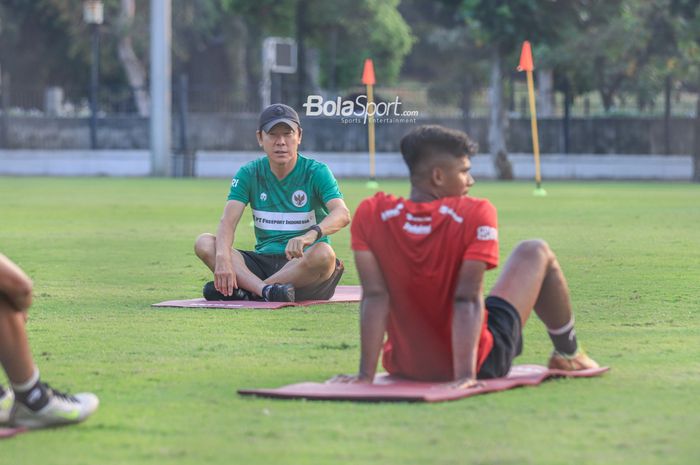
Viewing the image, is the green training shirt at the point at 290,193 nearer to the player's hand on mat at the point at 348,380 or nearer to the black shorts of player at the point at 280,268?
the black shorts of player at the point at 280,268

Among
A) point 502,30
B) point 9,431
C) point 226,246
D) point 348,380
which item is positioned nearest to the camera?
point 9,431

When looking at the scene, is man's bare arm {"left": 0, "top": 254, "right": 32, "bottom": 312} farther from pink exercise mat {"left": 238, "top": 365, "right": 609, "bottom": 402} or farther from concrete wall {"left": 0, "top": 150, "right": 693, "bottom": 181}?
concrete wall {"left": 0, "top": 150, "right": 693, "bottom": 181}

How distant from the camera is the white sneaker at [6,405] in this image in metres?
6.14

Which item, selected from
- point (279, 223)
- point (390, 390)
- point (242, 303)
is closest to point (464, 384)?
point (390, 390)

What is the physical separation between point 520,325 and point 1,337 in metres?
2.36

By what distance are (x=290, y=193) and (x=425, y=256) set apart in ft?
14.0

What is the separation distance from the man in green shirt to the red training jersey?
3646mm

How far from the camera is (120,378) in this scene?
756 centimetres

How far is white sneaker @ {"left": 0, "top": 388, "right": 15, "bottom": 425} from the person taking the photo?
20.2 feet

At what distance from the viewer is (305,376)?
7566 mm

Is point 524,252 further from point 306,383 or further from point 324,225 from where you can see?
point 324,225

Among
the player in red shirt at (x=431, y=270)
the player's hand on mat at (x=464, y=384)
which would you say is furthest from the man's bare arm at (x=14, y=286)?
the player's hand on mat at (x=464, y=384)

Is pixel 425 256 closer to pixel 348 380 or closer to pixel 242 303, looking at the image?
pixel 348 380

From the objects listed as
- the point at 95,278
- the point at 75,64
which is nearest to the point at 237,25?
the point at 75,64
